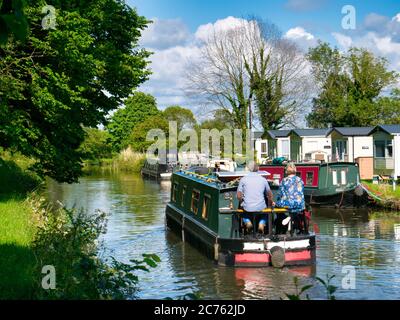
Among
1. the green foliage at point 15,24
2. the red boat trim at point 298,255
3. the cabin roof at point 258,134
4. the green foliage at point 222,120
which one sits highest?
the green foliage at point 222,120

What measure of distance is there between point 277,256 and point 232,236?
130cm

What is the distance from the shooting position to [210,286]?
Answer: 1309 centimetres

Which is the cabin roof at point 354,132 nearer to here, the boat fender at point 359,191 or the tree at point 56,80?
the boat fender at point 359,191

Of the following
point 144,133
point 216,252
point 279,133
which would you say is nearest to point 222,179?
point 216,252

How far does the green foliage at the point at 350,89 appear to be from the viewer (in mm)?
58312

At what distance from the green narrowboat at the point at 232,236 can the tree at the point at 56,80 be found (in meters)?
4.93

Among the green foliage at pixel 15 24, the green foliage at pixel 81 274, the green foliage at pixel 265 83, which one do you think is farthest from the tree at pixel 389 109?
the green foliage at pixel 15 24

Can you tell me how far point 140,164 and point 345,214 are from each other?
40513mm

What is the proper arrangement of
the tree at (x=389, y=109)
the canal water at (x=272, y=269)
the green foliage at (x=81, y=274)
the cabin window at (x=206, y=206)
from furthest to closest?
the tree at (x=389, y=109) < the cabin window at (x=206, y=206) < the canal water at (x=272, y=269) < the green foliage at (x=81, y=274)

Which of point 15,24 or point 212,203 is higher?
point 15,24

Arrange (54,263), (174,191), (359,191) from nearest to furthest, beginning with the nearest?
(54,263) < (174,191) < (359,191)

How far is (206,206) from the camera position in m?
16.5

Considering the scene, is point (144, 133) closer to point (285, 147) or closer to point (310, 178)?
point (285, 147)
